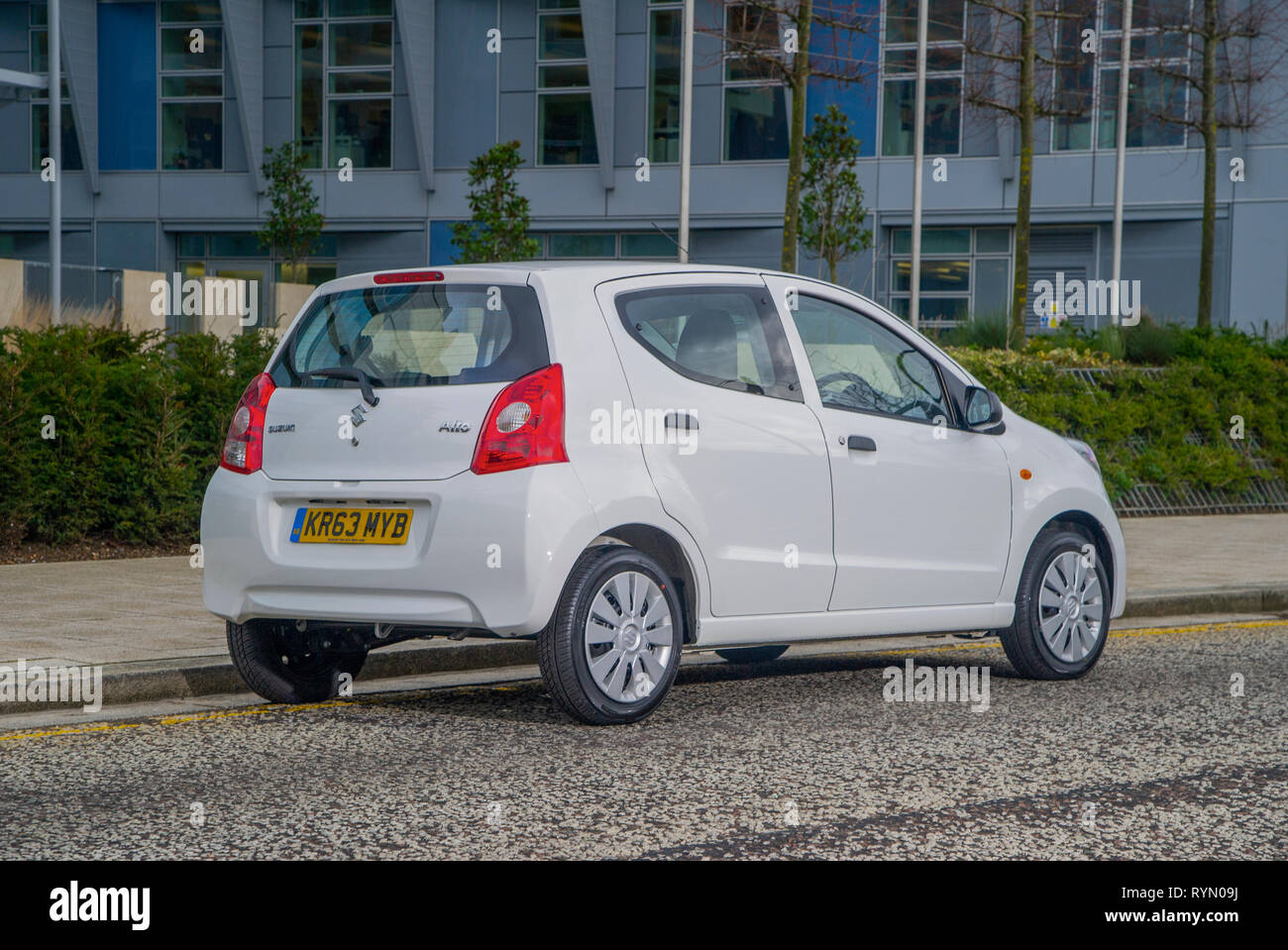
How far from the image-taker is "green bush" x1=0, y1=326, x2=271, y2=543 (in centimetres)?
1142

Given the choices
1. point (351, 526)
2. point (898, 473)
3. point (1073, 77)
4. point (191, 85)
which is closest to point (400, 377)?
point (351, 526)

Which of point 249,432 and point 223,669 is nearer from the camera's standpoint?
point 249,432

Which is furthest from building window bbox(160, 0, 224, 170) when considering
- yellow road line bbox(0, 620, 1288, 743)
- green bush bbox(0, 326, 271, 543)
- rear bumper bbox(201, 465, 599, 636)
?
rear bumper bbox(201, 465, 599, 636)

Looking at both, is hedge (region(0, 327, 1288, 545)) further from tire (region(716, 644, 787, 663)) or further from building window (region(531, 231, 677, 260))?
building window (region(531, 231, 677, 260))

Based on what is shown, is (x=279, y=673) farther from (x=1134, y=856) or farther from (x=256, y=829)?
(x=1134, y=856)

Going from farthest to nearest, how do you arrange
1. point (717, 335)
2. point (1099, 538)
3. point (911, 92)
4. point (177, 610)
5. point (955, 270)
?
point (955, 270) < point (911, 92) < point (177, 610) < point (1099, 538) < point (717, 335)

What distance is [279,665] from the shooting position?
283 inches

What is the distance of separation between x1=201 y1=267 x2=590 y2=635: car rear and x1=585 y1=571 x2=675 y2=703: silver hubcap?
0.31m

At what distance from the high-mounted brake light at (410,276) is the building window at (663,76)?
31870 millimetres

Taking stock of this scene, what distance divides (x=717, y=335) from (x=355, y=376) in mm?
1481

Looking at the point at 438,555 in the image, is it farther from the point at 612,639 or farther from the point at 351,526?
the point at 612,639

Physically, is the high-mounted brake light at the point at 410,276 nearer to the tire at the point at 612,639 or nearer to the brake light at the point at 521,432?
the brake light at the point at 521,432

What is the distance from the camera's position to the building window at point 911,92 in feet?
118

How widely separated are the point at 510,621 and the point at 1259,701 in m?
3.51
